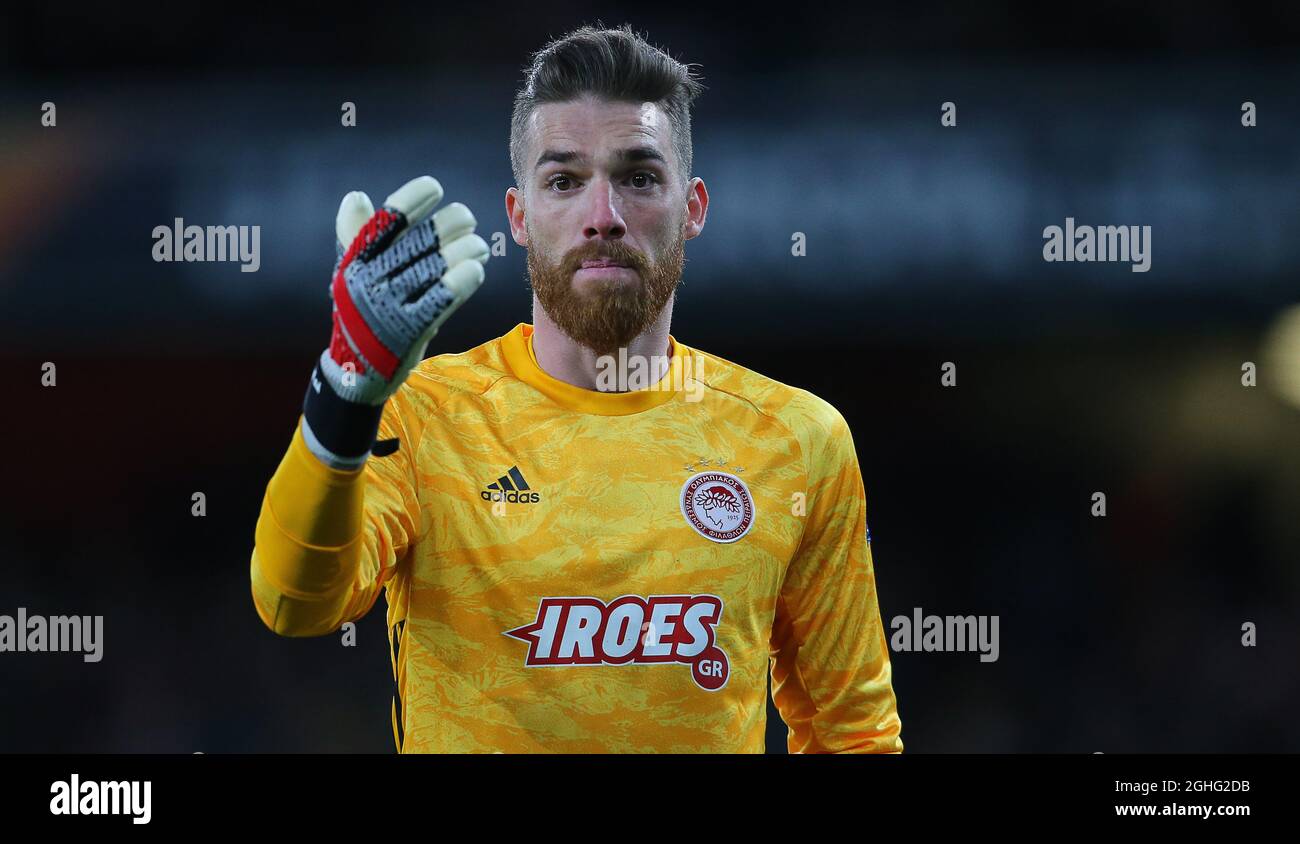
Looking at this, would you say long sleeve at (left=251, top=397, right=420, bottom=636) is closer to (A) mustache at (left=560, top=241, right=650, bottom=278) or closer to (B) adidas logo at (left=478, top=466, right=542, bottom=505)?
(B) adidas logo at (left=478, top=466, right=542, bottom=505)

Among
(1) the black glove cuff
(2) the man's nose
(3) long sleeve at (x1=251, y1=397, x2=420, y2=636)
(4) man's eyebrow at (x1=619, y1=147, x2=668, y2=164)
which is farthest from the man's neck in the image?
(1) the black glove cuff

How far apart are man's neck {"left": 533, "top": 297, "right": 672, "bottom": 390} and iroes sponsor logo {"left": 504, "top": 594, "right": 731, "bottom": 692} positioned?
543 millimetres

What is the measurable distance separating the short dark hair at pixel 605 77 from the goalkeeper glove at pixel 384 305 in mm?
800

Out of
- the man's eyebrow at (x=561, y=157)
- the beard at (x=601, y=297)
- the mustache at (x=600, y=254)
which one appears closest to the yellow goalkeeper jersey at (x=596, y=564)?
the beard at (x=601, y=297)

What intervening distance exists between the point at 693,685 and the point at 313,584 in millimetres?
898

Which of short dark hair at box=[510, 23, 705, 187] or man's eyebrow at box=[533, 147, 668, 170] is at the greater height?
short dark hair at box=[510, 23, 705, 187]

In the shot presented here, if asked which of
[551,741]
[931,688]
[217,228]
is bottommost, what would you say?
[931,688]

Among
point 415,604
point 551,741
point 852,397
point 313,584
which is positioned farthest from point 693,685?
point 852,397

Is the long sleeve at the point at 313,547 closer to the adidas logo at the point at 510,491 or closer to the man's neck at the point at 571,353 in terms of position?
the adidas logo at the point at 510,491

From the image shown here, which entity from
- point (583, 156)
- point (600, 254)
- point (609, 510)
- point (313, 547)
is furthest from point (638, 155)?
point (313, 547)

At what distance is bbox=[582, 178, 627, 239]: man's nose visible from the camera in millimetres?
2709

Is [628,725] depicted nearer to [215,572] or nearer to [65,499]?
[215,572]

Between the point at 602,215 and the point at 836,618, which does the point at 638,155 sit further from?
the point at 836,618

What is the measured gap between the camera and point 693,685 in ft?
8.70
